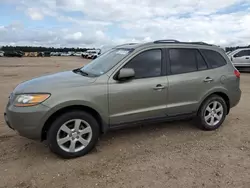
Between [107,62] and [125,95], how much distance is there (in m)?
0.77

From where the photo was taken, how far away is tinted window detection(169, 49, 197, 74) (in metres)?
4.46

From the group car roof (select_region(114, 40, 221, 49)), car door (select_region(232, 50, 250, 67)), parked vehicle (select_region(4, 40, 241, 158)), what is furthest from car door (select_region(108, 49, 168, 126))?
car door (select_region(232, 50, 250, 67))

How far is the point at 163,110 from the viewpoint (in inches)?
170

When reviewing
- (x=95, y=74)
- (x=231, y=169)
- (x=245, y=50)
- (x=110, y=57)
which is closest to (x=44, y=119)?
(x=95, y=74)

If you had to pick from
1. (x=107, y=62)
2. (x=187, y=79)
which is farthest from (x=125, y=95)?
(x=187, y=79)

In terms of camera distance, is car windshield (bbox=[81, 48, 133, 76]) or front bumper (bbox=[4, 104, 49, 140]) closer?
front bumper (bbox=[4, 104, 49, 140])

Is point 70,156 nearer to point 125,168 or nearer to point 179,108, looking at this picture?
point 125,168

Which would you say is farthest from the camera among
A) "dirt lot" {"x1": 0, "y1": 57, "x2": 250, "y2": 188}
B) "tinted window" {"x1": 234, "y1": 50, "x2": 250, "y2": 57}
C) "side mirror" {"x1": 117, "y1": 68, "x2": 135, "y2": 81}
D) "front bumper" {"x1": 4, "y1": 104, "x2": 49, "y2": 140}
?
"tinted window" {"x1": 234, "y1": 50, "x2": 250, "y2": 57}

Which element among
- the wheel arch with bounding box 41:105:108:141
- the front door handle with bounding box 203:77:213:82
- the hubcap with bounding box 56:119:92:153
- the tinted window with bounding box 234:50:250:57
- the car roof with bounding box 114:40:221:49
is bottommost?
the hubcap with bounding box 56:119:92:153

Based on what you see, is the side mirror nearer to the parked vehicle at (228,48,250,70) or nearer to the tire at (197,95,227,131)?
the tire at (197,95,227,131)

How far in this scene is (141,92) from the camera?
13.3 ft

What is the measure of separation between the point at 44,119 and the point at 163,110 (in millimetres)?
1977

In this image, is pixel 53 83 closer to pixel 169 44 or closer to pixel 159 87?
pixel 159 87

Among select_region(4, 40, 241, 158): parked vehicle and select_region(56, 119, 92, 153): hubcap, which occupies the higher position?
select_region(4, 40, 241, 158): parked vehicle
